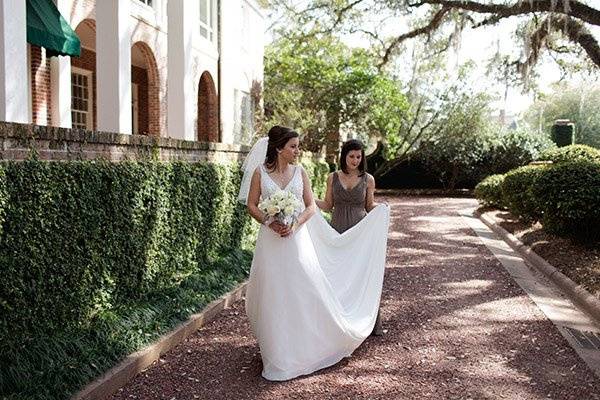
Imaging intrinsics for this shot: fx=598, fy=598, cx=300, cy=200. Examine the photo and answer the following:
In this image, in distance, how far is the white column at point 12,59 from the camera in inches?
296

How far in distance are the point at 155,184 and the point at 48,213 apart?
205cm

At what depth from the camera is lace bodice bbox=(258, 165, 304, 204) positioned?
17.3 feet

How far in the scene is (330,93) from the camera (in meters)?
24.3

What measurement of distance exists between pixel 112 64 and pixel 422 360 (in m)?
7.61

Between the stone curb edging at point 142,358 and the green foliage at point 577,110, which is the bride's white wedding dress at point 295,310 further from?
the green foliage at point 577,110

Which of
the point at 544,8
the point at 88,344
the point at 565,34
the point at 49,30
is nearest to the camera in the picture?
the point at 88,344

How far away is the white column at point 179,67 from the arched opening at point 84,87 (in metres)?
2.87

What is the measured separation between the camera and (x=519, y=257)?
11203 millimetres

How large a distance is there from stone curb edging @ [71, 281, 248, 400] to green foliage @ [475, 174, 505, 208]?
46.3 ft

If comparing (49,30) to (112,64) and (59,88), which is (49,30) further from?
(59,88)

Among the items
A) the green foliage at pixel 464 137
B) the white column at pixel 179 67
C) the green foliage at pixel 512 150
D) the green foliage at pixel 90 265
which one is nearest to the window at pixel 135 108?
the white column at pixel 179 67

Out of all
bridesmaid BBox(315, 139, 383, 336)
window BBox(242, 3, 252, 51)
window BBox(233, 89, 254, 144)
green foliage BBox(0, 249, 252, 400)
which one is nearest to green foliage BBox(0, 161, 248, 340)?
green foliage BBox(0, 249, 252, 400)

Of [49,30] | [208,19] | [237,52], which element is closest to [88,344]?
[49,30]

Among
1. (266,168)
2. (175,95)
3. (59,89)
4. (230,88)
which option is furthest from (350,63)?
(266,168)
